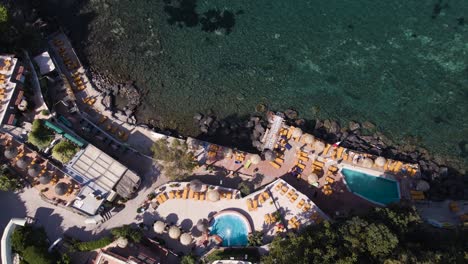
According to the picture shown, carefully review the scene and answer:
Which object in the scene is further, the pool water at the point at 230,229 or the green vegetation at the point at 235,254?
the pool water at the point at 230,229

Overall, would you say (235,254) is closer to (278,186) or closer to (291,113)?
(278,186)

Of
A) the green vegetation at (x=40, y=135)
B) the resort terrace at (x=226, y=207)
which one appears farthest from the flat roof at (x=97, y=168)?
the resort terrace at (x=226, y=207)

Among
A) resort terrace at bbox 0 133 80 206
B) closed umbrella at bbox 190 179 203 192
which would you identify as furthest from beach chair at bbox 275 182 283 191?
resort terrace at bbox 0 133 80 206

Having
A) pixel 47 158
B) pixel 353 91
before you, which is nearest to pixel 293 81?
pixel 353 91

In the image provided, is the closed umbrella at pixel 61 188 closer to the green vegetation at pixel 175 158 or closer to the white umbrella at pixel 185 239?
the green vegetation at pixel 175 158

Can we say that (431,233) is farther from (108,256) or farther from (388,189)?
(108,256)

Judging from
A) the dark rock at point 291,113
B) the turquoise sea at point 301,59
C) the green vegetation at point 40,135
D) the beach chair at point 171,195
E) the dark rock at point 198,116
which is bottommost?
the beach chair at point 171,195
